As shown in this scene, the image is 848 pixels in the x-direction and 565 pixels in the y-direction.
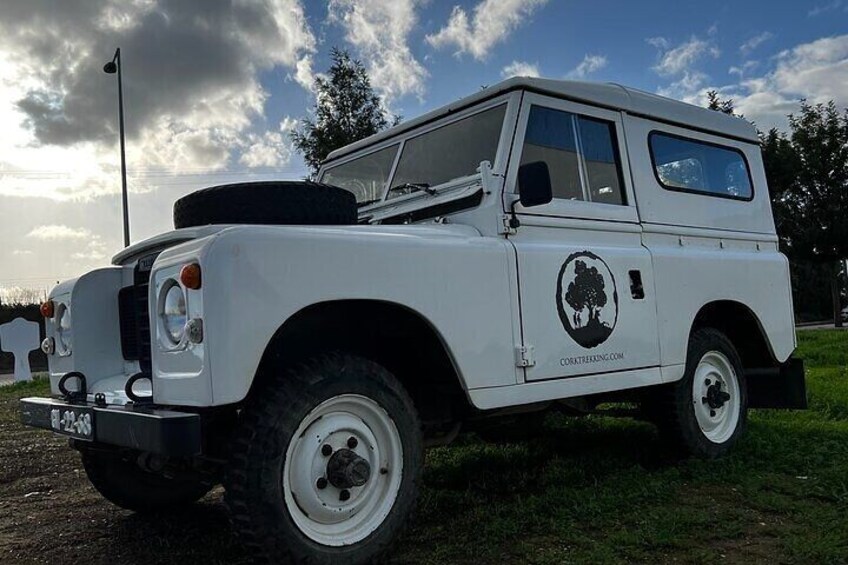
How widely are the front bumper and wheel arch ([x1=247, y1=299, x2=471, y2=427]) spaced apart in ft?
1.15

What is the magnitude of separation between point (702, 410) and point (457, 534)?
2.36 meters

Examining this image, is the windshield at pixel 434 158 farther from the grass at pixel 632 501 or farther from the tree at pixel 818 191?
the tree at pixel 818 191

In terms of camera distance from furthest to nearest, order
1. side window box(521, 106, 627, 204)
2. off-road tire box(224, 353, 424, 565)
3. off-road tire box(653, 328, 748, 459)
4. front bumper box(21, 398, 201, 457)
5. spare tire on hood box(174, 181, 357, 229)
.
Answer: off-road tire box(653, 328, 748, 459), side window box(521, 106, 627, 204), spare tire on hood box(174, 181, 357, 229), off-road tire box(224, 353, 424, 565), front bumper box(21, 398, 201, 457)

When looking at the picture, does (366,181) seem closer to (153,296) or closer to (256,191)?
(256,191)

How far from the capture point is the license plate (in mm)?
3111

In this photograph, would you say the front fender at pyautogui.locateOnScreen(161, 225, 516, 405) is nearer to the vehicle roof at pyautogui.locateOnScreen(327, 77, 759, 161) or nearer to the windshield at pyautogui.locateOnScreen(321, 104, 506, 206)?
the windshield at pyautogui.locateOnScreen(321, 104, 506, 206)

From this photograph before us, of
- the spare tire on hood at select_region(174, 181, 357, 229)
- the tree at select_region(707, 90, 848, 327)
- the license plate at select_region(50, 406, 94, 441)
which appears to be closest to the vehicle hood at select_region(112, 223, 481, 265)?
the spare tire on hood at select_region(174, 181, 357, 229)

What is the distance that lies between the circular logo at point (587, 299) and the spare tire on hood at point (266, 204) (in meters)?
1.31

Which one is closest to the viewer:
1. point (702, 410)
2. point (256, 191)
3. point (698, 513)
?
point (256, 191)

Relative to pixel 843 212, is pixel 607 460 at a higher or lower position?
lower

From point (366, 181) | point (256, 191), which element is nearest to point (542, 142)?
point (366, 181)

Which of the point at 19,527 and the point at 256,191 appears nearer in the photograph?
the point at 256,191

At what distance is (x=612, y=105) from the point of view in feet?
15.6

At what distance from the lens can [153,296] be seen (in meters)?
3.03
